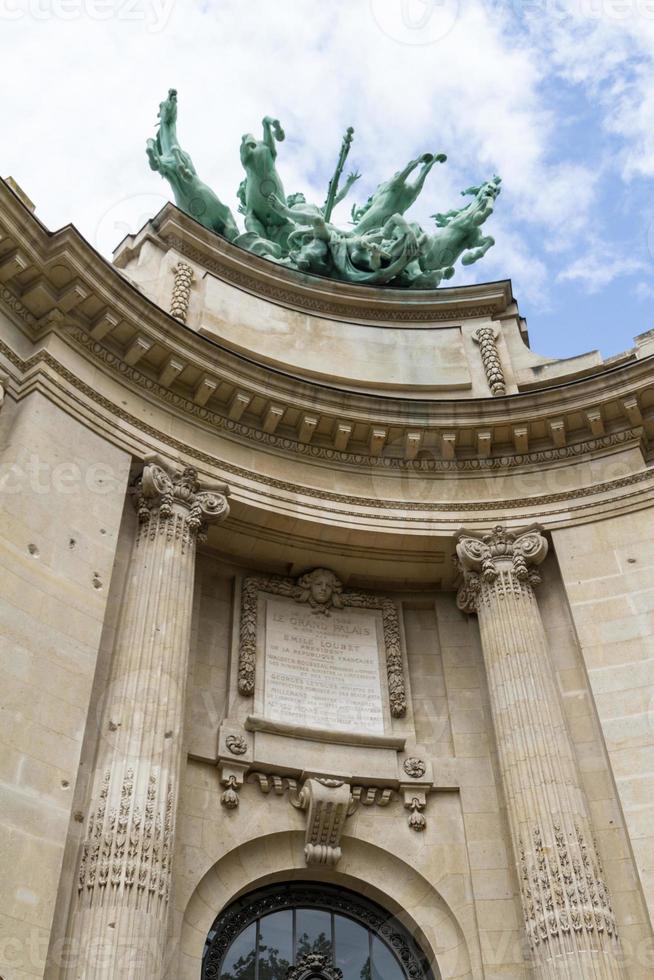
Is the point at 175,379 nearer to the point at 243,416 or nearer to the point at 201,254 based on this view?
the point at 243,416

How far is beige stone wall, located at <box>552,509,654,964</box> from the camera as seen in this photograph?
12.6 metres

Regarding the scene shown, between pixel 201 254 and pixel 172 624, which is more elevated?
pixel 201 254

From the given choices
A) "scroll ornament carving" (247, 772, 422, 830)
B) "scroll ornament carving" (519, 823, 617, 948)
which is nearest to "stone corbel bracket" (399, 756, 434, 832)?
"scroll ornament carving" (247, 772, 422, 830)

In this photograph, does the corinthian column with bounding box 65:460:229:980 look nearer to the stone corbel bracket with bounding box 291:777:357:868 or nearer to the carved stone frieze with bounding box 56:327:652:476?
the carved stone frieze with bounding box 56:327:652:476

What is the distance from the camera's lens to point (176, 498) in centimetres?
1455

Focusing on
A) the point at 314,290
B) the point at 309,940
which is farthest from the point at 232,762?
the point at 314,290

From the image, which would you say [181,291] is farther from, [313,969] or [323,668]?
[313,969]

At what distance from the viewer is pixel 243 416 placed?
1614 cm

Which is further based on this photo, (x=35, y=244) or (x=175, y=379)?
(x=175, y=379)

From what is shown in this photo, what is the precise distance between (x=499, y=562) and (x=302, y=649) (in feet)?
11.3

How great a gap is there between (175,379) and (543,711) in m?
7.46

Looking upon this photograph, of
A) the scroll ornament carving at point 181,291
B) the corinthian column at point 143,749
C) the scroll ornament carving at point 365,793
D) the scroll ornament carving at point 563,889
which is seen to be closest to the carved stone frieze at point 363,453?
the corinthian column at point 143,749

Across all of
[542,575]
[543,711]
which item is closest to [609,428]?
[542,575]

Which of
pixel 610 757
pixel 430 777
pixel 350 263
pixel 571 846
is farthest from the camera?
pixel 350 263
